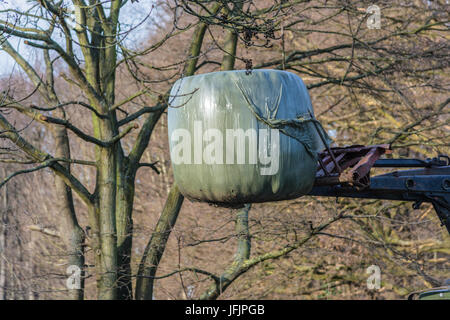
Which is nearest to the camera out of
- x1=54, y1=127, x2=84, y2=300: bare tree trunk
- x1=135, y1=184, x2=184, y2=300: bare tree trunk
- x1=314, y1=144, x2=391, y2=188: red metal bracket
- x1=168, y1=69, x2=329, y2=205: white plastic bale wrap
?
x1=168, y1=69, x2=329, y2=205: white plastic bale wrap

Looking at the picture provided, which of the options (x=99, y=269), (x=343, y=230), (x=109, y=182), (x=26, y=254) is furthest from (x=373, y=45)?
(x=26, y=254)

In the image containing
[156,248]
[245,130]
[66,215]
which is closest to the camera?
[245,130]

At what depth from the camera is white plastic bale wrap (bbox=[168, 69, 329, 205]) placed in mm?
4117

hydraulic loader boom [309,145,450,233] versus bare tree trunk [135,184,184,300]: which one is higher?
hydraulic loader boom [309,145,450,233]

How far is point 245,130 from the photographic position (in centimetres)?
410

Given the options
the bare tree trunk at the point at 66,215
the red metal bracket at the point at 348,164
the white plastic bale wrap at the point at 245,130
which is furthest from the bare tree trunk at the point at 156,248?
the white plastic bale wrap at the point at 245,130

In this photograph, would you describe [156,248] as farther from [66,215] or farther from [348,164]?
[348,164]

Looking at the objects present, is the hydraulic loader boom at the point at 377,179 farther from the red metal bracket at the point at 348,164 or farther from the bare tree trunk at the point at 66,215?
the bare tree trunk at the point at 66,215

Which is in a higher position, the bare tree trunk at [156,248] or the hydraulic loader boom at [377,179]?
the hydraulic loader boom at [377,179]

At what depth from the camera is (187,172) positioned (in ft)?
14.0

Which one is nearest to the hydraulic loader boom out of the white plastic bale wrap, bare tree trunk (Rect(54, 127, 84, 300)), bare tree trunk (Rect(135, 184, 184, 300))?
the white plastic bale wrap

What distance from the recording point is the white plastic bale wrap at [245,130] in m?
4.12

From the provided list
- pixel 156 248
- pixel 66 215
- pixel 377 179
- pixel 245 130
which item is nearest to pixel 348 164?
pixel 377 179

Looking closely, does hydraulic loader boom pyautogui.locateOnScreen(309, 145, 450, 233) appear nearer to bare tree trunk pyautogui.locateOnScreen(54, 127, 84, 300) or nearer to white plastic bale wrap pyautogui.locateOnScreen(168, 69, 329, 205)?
white plastic bale wrap pyautogui.locateOnScreen(168, 69, 329, 205)
